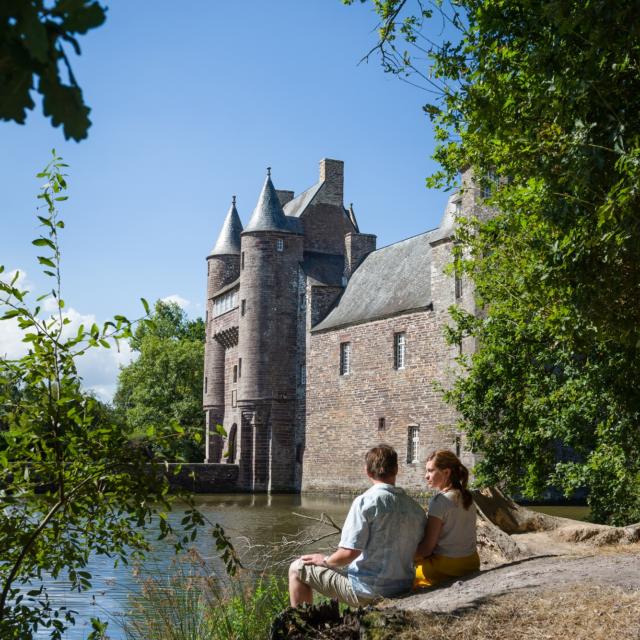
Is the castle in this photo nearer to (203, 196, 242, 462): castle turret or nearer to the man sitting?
(203, 196, 242, 462): castle turret

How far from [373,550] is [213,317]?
42.3 m

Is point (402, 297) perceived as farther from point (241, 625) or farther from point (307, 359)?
point (241, 625)

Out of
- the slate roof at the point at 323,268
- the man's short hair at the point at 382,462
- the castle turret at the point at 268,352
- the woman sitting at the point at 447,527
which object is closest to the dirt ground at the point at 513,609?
the woman sitting at the point at 447,527

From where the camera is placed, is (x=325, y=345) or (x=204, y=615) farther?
(x=325, y=345)

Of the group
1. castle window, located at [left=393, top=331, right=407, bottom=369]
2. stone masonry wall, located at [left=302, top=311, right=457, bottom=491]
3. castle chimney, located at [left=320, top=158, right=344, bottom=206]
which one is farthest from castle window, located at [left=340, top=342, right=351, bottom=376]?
castle chimney, located at [left=320, top=158, right=344, bottom=206]

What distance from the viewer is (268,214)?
Result: 4075cm

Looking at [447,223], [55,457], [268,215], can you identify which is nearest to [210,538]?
[55,457]

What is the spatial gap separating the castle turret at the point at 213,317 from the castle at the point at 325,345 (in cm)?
A: 8

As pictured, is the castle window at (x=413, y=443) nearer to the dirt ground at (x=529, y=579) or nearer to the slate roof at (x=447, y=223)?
the slate roof at (x=447, y=223)

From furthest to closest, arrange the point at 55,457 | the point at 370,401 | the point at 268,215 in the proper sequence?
the point at 268,215, the point at 370,401, the point at 55,457

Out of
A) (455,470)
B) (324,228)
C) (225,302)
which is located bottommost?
(455,470)

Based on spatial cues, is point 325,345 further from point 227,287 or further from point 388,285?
point 227,287

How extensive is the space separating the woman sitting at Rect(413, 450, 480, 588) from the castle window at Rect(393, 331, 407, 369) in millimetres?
26970

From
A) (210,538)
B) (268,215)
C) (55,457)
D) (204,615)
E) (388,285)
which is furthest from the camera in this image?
(268,215)
